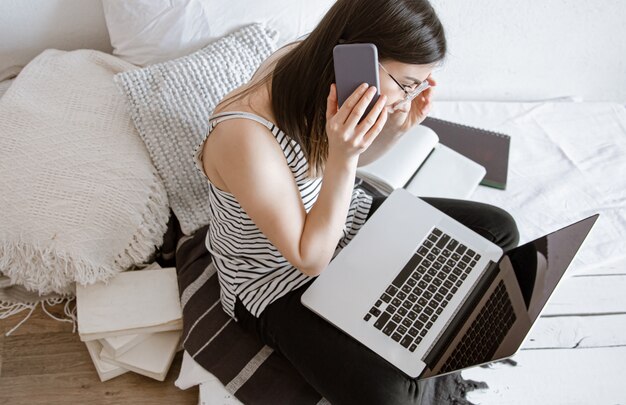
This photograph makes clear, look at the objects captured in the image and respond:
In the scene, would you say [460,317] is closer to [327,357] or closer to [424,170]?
[327,357]

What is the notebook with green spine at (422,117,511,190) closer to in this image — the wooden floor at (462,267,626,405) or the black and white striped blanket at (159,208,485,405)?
the wooden floor at (462,267,626,405)

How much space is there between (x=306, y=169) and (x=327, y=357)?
34 centimetres

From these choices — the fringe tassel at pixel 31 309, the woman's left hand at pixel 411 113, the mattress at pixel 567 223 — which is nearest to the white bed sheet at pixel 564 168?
the mattress at pixel 567 223

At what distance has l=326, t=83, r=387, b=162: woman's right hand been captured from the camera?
0.86 meters

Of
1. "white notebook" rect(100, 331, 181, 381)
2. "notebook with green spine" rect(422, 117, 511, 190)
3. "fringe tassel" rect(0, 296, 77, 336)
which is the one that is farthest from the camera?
"notebook with green spine" rect(422, 117, 511, 190)

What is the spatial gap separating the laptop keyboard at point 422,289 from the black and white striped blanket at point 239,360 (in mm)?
111

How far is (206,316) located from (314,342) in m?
0.28

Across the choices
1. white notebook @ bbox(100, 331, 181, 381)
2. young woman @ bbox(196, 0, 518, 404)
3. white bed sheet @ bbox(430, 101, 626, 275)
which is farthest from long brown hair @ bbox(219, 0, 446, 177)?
white bed sheet @ bbox(430, 101, 626, 275)

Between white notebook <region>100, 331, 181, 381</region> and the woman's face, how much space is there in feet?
2.41

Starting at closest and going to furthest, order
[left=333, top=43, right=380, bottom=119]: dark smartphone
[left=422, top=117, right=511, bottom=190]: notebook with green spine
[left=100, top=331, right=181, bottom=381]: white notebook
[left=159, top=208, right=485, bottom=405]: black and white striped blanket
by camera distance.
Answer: [left=333, top=43, right=380, bottom=119]: dark smartphone
[left=159, top=208, right=485, bottom=405]: black and white striped blanket
[left=100, top=331, right=181, bottom=381]: white notebook
[left=422, top=117, right=511, bottom=190]: notebook with green spine

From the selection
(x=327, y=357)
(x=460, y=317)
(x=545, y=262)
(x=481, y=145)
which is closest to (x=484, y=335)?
(x=460, y=317)

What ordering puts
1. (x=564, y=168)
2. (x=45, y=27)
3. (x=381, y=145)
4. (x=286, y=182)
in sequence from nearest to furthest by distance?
(x=286, y=182) → (x=381, y=145) → (x=45, y=27) → (x=564, y=168)

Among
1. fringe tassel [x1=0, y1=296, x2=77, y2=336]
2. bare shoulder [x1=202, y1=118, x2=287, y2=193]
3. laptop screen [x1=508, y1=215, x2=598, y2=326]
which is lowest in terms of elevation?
fringe tassel [x1=0, y1=296, x2=77, y2=336]

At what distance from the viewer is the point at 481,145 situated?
158cm
